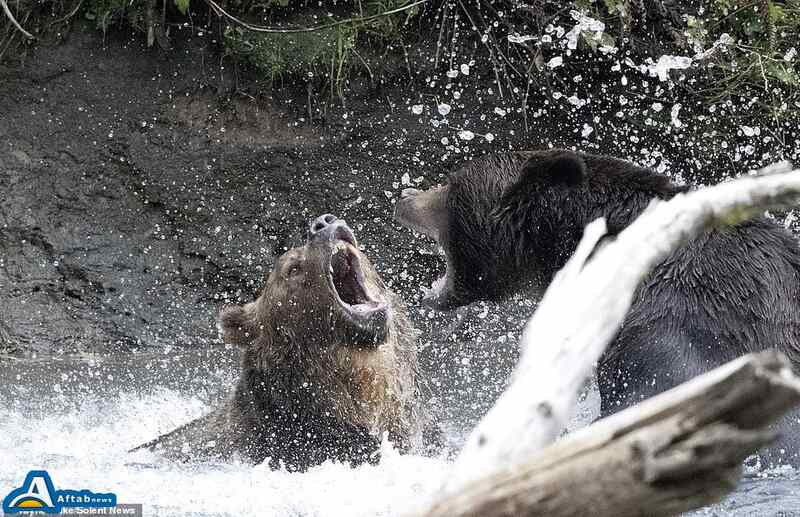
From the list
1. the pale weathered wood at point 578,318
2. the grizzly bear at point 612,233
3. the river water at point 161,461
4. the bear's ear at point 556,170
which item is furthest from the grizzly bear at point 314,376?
the pale weathered wood at point 578,318

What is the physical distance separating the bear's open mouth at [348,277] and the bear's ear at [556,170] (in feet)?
2.91

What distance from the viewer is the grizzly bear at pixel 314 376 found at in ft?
15.2

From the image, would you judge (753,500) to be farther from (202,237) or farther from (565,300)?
(202,237)

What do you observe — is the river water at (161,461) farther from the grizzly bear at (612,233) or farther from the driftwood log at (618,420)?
the driftwood log at (618,420)

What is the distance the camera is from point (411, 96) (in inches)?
293

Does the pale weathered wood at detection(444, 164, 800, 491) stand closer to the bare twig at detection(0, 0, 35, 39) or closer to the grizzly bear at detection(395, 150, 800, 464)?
the grizzly bear at detection(395, 150, 800, 464)

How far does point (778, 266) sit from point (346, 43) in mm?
3890

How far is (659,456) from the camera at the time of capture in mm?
1484

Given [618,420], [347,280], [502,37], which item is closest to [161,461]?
[347,280]

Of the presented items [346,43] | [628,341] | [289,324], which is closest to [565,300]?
[628,341]

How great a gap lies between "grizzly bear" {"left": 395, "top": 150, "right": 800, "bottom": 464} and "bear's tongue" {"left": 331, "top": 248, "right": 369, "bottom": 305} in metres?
0.41

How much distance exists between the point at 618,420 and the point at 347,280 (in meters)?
3.50

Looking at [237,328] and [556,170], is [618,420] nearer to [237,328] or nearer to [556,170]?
[556,170]

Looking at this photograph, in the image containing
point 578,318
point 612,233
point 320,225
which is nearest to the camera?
point 578,318
